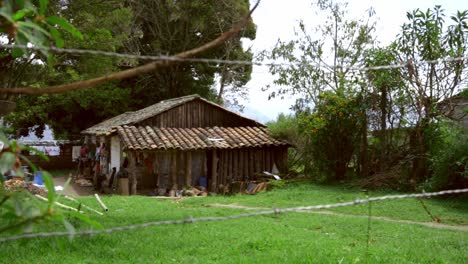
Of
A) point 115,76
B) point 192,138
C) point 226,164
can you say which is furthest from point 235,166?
point 115,76

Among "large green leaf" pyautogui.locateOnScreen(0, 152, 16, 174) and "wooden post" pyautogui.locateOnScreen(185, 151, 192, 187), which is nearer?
"large green leaf" pyautogui.locateOnScreen(0, 152, 16, 174)

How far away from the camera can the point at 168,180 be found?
1722 cm

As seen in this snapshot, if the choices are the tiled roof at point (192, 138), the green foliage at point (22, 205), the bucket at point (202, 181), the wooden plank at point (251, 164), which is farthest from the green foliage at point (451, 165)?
the green foliage at point (22, 205)

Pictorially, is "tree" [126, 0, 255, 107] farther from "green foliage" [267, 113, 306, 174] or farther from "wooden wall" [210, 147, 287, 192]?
"wooden wall" [210, 147, 287, 192]

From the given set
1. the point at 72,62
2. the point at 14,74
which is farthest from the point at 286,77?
the point at 14,74

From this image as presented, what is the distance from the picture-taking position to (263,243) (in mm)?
6180

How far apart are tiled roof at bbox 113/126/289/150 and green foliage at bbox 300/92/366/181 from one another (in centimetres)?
236

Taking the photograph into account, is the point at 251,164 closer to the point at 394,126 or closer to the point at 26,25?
the point at 394,126

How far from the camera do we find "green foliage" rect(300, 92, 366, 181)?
15867 millimetres

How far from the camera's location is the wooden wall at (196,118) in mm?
18641

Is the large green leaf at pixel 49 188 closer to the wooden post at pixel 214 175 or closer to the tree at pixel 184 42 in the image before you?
the wooden post at pixel 214 175

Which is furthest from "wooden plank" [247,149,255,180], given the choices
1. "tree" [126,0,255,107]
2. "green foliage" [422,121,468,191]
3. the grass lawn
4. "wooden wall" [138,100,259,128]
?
the grass lawn

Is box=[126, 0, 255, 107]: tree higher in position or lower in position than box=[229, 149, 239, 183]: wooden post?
higher

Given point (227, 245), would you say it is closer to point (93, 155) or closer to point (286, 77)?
point (286, 77)
